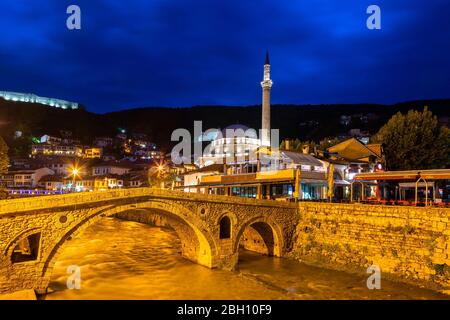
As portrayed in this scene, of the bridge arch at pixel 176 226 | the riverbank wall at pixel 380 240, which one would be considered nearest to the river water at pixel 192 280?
the bridge arch at pixel 176 226

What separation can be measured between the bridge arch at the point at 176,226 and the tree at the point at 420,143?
2597 centimetres

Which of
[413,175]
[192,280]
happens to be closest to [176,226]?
[192,280]

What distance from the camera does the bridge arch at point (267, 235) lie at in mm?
24344

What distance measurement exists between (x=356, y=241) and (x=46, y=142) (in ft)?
368

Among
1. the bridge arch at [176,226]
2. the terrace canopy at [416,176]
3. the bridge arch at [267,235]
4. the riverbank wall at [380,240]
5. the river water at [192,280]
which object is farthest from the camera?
the bridge arch at [267,235]

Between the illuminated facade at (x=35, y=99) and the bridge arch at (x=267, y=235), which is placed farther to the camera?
the illuminated facade at (x=35, y=99)

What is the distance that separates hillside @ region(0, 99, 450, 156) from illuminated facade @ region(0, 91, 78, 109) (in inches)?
250

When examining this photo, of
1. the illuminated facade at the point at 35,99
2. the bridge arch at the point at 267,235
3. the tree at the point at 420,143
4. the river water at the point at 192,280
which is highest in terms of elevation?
the illuminated facade at the point at 35,99

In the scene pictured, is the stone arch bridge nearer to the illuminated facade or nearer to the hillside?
the hillside

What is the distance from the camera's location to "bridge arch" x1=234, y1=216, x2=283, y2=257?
2434 centimetres

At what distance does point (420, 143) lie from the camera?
36.7 meters

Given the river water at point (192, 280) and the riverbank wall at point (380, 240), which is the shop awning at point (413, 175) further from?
the river water at point (192, 280)
